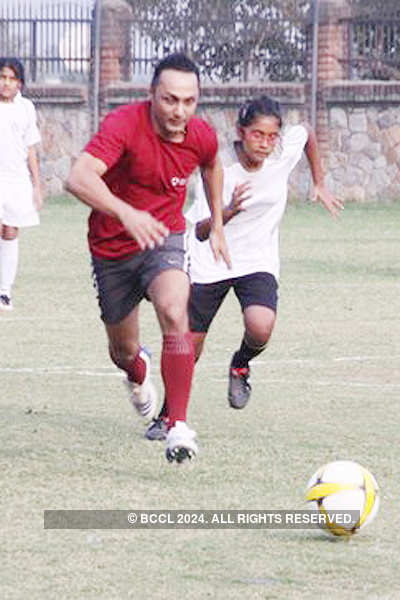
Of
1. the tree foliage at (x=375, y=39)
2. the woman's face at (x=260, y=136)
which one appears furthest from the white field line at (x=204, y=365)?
the tree foliage at (x=375, y=39)

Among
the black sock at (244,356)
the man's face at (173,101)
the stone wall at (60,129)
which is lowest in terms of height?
the stone wall at (60,129)

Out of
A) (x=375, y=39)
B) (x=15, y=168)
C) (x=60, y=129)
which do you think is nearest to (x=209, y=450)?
(x=15, y=168)

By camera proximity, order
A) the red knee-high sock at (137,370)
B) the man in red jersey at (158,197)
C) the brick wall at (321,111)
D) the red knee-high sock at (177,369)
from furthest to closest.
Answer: the brick wall at (321,111)
the red knee-high sock at (137,370)
the red knee-high sock at (177,369)
the man in red jersey at (158,197)

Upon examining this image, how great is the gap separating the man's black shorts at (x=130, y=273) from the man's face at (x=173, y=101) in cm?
57

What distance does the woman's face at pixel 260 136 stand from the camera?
9.38m

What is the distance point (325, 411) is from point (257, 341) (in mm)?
542

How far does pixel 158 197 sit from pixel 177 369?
83cm

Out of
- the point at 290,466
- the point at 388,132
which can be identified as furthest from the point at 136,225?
the point at 388,132

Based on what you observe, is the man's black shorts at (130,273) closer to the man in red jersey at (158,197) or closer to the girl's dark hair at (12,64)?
the man in red jersey at (158,197)

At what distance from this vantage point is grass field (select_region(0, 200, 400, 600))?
5957 mm

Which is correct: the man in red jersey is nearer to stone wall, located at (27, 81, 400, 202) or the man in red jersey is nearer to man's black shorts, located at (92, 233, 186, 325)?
man's black shorts, located at (92, 233, 186, 325)

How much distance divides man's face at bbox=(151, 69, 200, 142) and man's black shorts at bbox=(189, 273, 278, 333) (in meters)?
1.87

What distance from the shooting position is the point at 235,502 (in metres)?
7.13

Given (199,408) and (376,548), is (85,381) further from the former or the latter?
(376,548)
